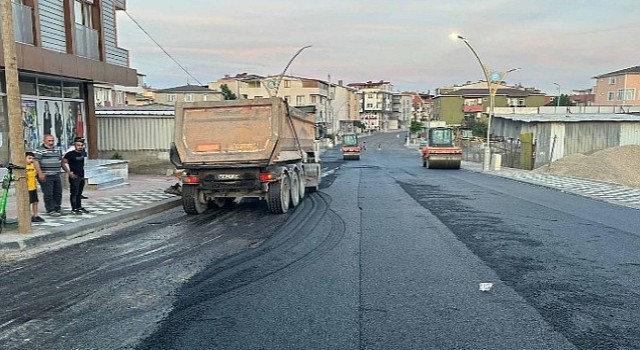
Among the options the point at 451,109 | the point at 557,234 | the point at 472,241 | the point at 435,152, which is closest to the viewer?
the point at 472,241

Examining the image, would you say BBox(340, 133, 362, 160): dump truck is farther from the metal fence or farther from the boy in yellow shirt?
the boy in yellow shirt

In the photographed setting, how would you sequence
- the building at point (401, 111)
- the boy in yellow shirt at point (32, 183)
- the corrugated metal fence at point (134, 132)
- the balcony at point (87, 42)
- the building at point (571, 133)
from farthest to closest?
the building at point (401, 111) → the building at point (571, 133) → the corrugated metal fence at point (134, 132) → the balcony at point (87, 42) → the boy in yellow shirt at point (32, 183)

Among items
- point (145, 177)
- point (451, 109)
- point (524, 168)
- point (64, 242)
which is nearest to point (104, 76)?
point (145, 177)

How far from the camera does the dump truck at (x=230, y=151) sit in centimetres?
1206

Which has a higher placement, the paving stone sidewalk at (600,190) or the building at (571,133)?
the building at (571,133)

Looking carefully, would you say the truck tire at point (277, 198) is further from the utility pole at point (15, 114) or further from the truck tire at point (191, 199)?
the utility pole at point (15, 114)

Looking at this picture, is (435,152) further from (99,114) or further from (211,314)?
(211,314)

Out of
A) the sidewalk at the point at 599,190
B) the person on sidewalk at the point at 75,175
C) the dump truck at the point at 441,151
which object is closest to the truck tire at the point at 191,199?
Answer: the person on sidewalk at the point at 75,175

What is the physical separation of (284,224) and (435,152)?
21884mm

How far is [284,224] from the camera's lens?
10805 mm

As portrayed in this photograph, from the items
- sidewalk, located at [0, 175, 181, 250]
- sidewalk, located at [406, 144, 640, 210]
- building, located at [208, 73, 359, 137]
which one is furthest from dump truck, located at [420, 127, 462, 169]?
building, located at [208, 73, 359, 137]

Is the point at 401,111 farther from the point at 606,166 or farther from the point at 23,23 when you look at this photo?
the point at 23,23

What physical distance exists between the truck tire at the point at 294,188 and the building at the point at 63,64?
8140 millimetres

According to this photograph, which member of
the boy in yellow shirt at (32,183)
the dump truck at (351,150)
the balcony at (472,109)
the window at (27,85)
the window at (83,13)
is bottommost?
the dump truck at (351,150)
